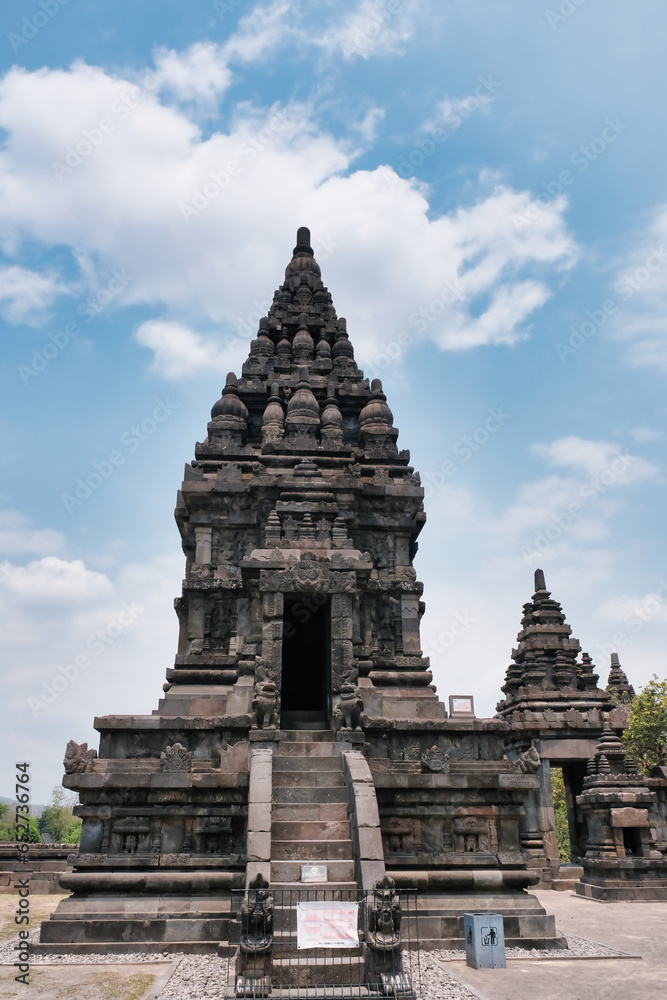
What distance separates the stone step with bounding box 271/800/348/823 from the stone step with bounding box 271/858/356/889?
0.79m

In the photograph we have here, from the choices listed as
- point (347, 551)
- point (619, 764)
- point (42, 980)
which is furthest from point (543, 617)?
point (42, 980)

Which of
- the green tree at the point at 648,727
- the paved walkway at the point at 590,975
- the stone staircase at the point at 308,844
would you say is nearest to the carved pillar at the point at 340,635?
the stone staircase at the point at 308,844

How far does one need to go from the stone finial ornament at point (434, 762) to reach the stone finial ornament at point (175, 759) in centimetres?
430

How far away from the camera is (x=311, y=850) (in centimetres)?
1108

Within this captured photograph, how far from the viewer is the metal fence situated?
8.62m

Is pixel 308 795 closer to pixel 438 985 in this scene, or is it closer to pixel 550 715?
pixel 438 985

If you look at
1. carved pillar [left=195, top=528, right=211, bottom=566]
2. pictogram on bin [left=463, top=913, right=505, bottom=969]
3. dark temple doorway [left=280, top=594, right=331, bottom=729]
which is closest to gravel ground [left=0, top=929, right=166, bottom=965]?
pictogram on bin [left=463, top=913, right=505, bottom=969]

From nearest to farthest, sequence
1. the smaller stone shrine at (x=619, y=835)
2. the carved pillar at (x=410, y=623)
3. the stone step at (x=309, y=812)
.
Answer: the stone step at (x=309, y=812) < the carved pillar at (x=410, y=623) < the smaller stone shrine at (x=619, y=835)

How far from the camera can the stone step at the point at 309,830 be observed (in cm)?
1131

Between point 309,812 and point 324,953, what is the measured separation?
254cm

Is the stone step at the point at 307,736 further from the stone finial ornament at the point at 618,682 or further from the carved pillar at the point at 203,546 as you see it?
the stone finial ornament at the point at 618,682

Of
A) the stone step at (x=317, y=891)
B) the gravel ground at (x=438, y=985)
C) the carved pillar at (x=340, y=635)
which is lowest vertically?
the gravel ground at (x=438, y=985)

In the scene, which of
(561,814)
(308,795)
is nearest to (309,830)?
(308,795)

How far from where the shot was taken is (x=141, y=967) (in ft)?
34.1
